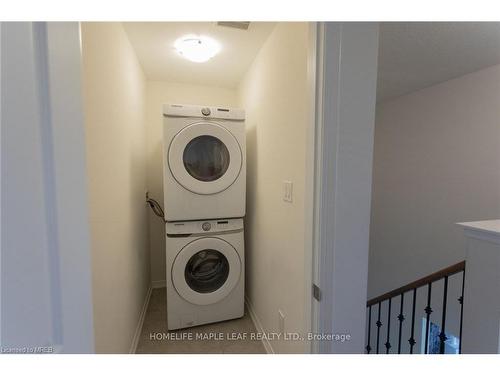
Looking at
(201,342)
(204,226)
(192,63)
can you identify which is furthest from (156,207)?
(192,63)

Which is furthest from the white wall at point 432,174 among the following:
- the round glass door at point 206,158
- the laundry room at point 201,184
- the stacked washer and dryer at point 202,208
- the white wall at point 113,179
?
the white wall at point 113,179

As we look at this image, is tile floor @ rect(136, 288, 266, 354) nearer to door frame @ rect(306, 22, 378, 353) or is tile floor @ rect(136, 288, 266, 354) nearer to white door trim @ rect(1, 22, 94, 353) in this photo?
door frame @ rect(306, 22, 378, 353)

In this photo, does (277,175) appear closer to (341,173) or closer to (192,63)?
(341,173)

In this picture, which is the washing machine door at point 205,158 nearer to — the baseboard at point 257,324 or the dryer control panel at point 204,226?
the dryer control panel at point 204,226

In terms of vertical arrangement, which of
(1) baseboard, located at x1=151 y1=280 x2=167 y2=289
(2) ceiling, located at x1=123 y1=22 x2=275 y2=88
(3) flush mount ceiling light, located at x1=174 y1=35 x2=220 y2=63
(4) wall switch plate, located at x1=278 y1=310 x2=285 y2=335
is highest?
(2) ceiling, located at x1=123 y1=22 x2=275 y2=88

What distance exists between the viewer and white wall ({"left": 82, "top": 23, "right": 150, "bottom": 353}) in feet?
3.15

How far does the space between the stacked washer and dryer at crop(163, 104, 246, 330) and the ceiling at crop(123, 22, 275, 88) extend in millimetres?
444

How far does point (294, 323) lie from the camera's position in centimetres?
123

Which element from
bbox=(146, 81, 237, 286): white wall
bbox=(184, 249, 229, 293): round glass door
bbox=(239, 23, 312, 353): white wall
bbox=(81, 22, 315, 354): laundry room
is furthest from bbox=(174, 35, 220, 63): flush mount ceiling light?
bbox=(184, 249, 229, 293): round glass door

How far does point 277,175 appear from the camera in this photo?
1435mm

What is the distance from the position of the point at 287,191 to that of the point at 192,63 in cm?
147

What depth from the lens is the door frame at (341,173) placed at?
2.33 feet
